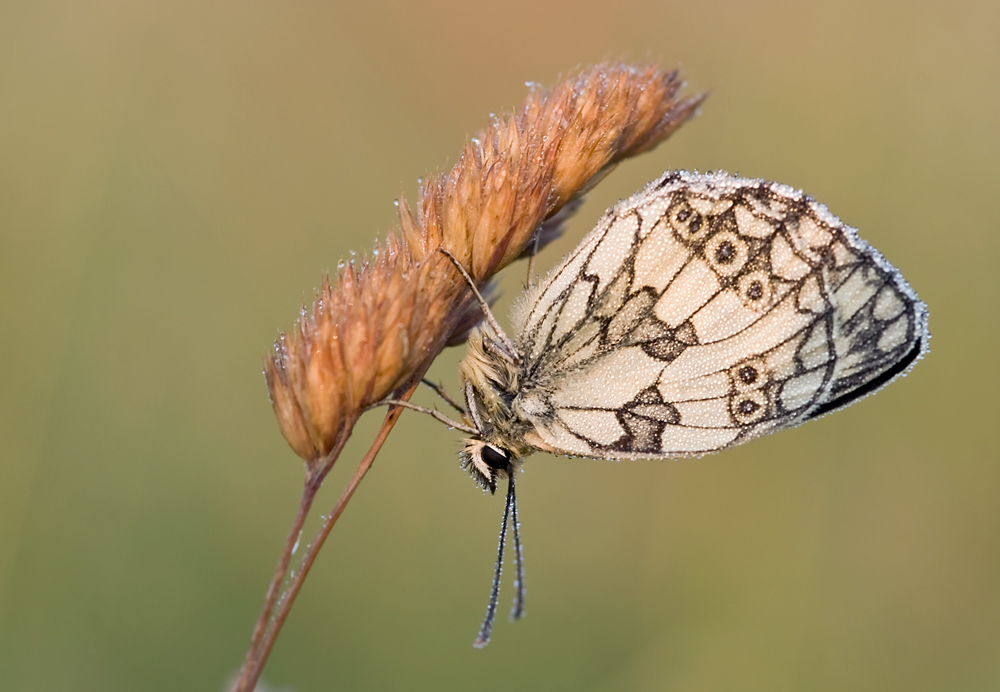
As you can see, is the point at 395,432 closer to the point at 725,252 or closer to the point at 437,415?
the point at 437,415

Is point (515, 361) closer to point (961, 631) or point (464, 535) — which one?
point (464, 535)

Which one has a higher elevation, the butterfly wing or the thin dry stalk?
the thin dry stalk

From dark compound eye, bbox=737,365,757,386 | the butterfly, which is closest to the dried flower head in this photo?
the butterfly

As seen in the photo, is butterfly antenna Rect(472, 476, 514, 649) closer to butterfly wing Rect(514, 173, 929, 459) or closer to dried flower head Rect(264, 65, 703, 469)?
butterfly wing Rect(514, 173, 929, 459)

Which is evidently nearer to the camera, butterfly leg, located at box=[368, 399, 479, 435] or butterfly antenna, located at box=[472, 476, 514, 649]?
butterfly leg, located at box=[368, 399, 479, 435]

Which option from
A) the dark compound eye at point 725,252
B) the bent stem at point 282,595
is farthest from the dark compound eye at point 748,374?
the bent stem at point 282,595

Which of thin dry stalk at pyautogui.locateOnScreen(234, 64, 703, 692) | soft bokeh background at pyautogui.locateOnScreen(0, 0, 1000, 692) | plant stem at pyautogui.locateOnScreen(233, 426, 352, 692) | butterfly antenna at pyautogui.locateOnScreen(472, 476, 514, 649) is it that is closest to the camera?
plant stem at pyautogui.locateOnScreen(233, 426, 352, 692)

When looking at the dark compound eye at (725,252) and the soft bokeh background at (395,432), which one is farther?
the soft bokeh background at (395,432)

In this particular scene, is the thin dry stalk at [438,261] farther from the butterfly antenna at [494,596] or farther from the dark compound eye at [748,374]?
the dark compound eye at [748,374]
